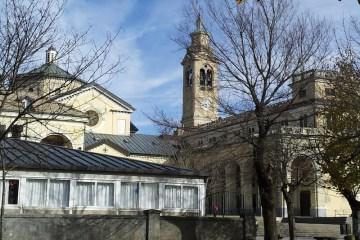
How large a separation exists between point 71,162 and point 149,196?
380cm

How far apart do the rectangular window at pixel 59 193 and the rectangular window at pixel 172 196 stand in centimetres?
458

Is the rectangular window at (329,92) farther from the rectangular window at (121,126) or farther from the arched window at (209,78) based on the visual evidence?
the rectangular window at (121,126)

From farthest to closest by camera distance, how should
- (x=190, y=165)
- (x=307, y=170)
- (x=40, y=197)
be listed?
(x=190, y=165) → (x=307, y=170) → (x=40, y=197)

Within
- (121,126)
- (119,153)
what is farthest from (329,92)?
(121,126)

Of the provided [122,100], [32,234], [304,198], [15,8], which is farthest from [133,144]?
[15,8]

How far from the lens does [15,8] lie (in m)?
15.1

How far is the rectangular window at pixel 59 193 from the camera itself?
2309 centimetres

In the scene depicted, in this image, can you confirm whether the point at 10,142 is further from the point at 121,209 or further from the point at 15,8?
the point at 15,8

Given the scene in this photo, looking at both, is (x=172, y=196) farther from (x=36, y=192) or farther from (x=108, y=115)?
(x=108, y=115)

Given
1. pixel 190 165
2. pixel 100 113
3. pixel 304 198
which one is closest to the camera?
pixel 190 165

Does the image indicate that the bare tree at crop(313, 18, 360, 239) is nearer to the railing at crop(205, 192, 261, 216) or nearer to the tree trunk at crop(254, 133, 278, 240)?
the tree trunk at crop(254, 133, 278, 240)

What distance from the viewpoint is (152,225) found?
843 inches

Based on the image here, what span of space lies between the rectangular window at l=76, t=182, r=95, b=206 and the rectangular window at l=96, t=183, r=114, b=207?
0.22 m

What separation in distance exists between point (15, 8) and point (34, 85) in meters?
2.20
